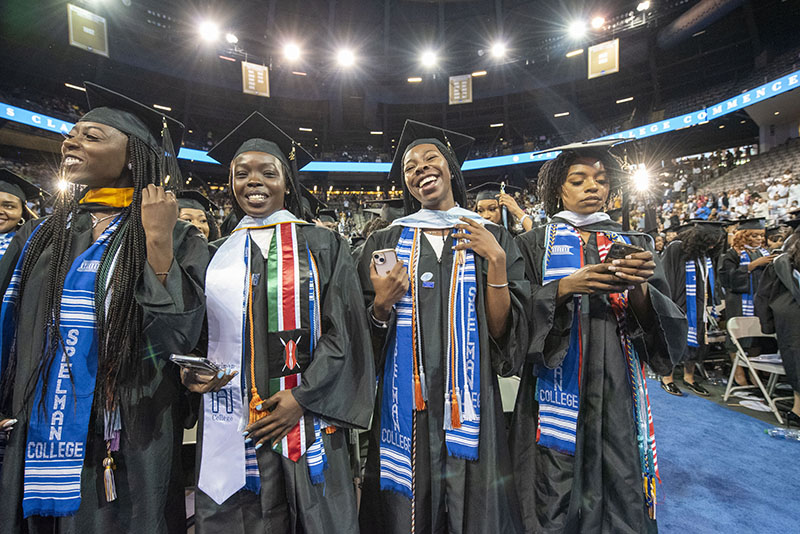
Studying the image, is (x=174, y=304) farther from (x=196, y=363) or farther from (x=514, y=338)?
(x=514, y=338)

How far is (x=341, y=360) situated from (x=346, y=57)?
33643 mm

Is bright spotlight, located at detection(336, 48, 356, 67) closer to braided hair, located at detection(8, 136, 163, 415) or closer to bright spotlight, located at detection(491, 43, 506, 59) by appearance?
bright spotlight, located at detection(491, 43, 506, 59)

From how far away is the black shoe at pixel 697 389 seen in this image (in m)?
4.98

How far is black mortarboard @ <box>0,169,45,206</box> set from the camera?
3.32 meters

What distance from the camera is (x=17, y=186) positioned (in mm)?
3467

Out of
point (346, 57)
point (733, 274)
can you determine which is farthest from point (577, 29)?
point (733, 274)

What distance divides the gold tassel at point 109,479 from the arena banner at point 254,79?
→ 2368cm

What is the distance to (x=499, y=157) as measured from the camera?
28500 millimetres

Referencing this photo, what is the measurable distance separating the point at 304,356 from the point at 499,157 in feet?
97.9

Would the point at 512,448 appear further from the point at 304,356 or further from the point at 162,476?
the point at 162,476

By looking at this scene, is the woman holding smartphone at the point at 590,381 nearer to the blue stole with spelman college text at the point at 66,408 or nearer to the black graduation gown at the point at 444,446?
the black graduation gown at the point at 444,446

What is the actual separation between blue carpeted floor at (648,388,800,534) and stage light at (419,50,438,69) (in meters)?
33.2

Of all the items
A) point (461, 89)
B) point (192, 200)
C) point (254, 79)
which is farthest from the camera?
point (461, 89)

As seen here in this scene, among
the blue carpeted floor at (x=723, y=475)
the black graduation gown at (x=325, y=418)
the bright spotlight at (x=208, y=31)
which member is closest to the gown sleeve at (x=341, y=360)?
the black graduation gown at (x=325, y=418)
